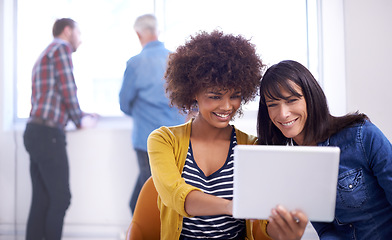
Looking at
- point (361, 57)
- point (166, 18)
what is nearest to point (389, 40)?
point (361, 57)

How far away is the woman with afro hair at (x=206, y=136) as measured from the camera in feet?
3.87

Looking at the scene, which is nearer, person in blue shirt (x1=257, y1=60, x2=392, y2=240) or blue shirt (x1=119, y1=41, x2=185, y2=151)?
person in blue shirt (x1=257, y1=60, x2=392, y2=240)

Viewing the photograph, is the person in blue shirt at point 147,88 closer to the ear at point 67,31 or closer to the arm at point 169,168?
the ear at point 67,31

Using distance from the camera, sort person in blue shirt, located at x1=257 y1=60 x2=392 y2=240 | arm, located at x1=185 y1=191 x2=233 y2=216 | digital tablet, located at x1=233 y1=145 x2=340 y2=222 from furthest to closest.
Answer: person in blue shirt, located at x1=257 y1=60 x2=392 y2=240, arm, located at x1=185 y1=191 x2=233 y2=216, digital tablet, located at x1=233 y1=145 x2=340 y2=222

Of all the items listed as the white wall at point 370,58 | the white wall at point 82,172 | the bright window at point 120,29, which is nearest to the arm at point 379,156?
the white wall at point 370,58

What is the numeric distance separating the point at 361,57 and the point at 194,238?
195 cm

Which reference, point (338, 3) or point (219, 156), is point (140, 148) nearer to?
point (219, 156)

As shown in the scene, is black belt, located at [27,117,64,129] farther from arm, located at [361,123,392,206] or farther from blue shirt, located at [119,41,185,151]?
arm, located at [361,123,392,206]

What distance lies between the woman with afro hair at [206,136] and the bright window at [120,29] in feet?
5.45

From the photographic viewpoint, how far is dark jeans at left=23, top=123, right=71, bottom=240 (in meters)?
2.44

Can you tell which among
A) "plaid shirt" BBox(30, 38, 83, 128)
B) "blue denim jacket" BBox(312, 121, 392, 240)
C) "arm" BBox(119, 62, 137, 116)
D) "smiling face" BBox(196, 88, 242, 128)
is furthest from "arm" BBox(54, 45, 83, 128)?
"blue denim jacket" BBox(312, 121, 392, 240)

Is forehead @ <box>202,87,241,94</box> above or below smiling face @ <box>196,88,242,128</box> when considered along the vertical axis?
above

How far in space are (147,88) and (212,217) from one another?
1437 millimetres

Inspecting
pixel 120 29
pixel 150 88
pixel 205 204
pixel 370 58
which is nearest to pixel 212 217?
pixel 205 204
